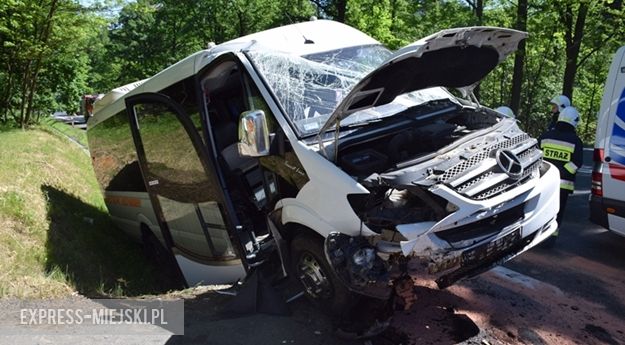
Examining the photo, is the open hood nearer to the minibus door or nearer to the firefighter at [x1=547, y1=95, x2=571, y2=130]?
the minibus door

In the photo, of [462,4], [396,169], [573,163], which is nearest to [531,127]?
[462,4]

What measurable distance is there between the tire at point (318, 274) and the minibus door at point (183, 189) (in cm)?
109

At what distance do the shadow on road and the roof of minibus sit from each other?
94.2 inches

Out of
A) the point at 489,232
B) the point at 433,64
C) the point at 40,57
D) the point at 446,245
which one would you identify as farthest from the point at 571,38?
the point at 446,245

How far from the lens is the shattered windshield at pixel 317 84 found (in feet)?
14.0

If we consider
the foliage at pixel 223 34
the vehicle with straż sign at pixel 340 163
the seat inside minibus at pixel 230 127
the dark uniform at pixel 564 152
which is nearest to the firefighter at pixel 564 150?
the dark uniform at pixel 564 152

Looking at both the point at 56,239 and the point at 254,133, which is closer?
the point at 254,133

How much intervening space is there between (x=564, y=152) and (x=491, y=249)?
3819 mm

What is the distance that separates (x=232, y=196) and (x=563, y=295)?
3.35 m

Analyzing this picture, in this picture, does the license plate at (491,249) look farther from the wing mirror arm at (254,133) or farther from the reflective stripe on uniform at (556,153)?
the reflective stripe on uniform at (556,153)

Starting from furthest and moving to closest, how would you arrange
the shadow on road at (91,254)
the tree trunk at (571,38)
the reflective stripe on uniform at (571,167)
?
the tree trunk at (571,38), the reflective stripe on uniform at (571,167), the shadow on road at (91,254)

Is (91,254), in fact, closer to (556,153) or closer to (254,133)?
(254,133)

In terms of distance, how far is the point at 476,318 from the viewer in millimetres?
4207

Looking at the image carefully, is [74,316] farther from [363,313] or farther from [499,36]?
[499,36]
